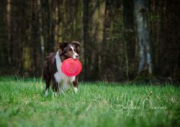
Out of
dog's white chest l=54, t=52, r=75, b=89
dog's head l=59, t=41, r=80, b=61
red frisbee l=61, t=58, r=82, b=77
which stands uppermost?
dog's head l=59, t=41, r=80, b=61

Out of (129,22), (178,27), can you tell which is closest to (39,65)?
(129,22)

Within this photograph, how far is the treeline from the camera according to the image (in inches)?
535

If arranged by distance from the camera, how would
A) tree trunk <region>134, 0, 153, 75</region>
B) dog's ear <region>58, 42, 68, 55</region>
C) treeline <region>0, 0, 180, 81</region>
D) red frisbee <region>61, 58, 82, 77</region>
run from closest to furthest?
red frisbee <region>61, 58, 82, 77</region>
dog's ear <region>58, 42, 68, 55</region>
tree trunk <region>134, 0, 153, 75</region>
treeline <region>0, 0, 180, 81</region>

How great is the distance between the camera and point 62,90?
24.7 feet

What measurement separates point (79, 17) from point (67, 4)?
0.84 m

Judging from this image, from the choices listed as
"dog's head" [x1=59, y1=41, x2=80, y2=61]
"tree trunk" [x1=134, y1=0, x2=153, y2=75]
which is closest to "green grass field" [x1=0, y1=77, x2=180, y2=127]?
"dog's head" [x1=59, y1=41, x2=80, y2=61]

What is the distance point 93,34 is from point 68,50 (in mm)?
7606

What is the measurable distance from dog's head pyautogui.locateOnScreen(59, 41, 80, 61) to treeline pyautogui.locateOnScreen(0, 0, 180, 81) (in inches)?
215

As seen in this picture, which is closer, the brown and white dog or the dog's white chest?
the brown and white dog

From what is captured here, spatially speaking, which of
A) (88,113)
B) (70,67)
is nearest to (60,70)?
(70,67)

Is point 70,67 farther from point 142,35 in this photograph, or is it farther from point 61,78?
point 142,35

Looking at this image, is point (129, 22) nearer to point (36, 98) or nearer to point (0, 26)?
point (0, 26)

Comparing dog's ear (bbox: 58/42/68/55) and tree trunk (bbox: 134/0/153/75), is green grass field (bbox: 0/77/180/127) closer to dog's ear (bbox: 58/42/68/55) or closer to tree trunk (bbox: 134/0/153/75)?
dog's ear (bbox: 58/42/68/55)

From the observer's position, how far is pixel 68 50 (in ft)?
24.5
